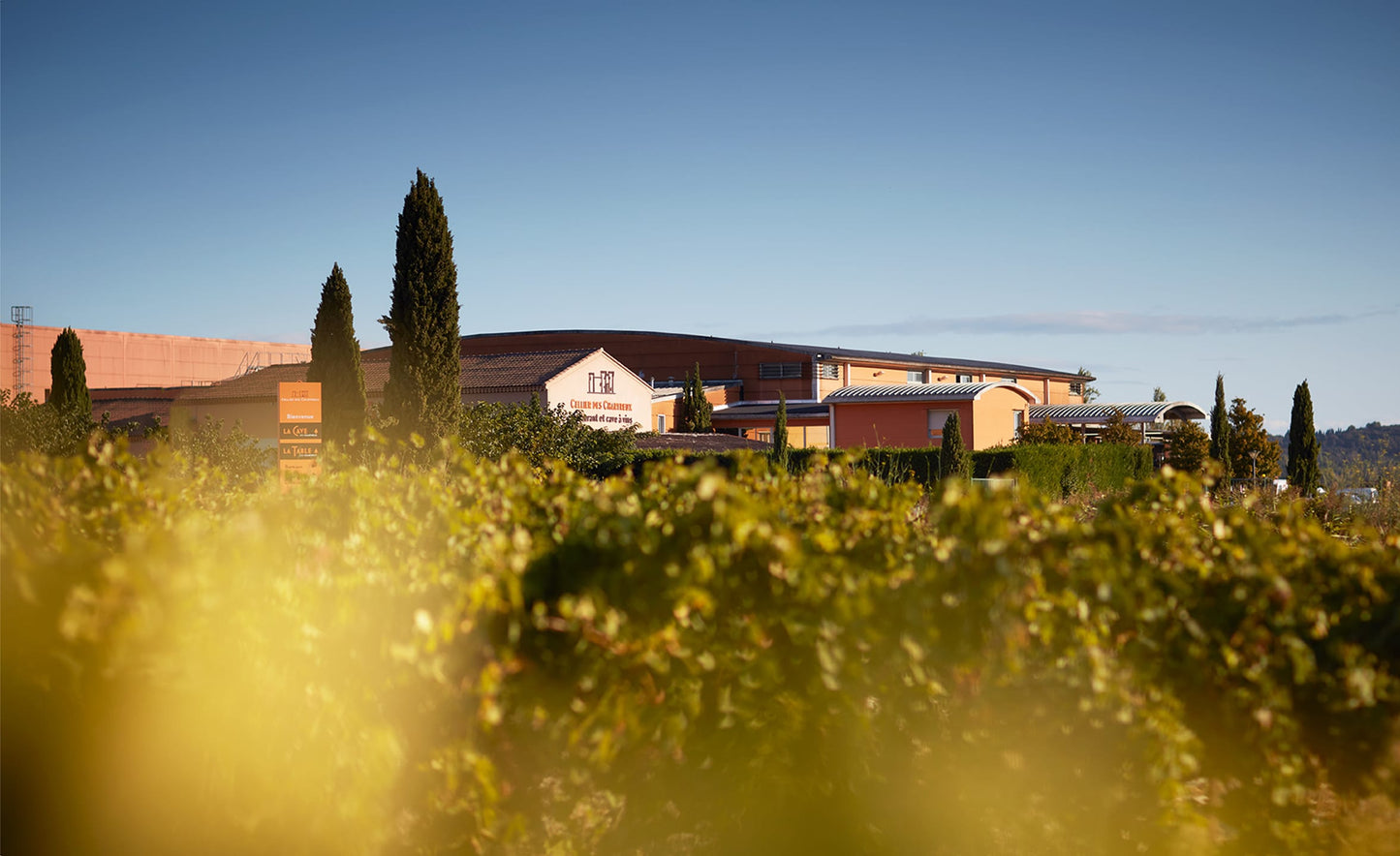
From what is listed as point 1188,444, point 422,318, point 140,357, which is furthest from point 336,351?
point 140,357

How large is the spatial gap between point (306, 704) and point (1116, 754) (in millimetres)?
2333

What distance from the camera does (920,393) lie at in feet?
118

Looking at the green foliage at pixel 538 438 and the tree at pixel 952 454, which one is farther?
the tree at pixel 952 454

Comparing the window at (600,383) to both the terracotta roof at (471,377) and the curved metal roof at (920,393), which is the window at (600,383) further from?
the curved metal roof at (920,393)

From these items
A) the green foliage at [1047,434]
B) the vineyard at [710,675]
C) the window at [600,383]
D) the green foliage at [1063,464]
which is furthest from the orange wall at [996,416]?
the vineyard at [710,675]

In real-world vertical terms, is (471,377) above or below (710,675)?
above

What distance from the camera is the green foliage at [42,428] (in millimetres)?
15946

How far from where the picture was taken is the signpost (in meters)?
15.6

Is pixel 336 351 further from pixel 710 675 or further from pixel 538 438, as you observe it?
pixel 710 675

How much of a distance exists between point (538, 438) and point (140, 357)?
48917 mm

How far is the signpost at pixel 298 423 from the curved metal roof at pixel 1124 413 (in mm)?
30614

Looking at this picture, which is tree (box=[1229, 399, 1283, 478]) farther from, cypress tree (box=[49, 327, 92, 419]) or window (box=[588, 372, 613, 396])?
cypress tree (box=[49, 327, 92, 419])

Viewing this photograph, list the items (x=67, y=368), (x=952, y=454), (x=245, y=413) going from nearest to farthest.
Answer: (x=952, y=454) < (x=67, y=368) < (x=245, y=413)

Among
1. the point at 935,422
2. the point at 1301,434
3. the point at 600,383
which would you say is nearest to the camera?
the point at 1301,434
